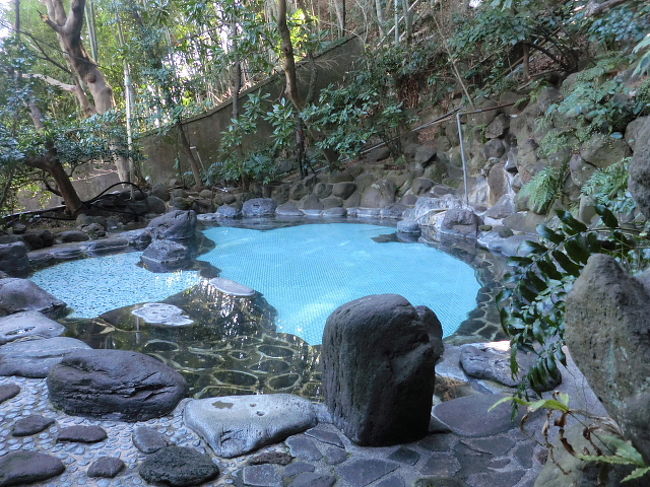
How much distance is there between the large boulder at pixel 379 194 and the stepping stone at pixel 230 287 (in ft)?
14.4

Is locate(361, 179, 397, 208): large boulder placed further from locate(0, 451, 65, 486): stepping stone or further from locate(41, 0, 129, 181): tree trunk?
locate(0, 451, 65, 486): stepping stone

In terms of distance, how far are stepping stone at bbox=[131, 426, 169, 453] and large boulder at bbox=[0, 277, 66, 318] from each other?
284 cm

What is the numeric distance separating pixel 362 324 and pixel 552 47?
7.16 metres

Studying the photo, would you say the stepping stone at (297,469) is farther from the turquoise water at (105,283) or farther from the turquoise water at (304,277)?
the turquoise water at (105,283)

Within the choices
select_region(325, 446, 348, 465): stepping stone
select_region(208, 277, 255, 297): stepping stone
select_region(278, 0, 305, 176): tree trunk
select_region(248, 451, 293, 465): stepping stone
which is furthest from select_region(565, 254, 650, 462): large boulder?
select_region(278, 0, 305, 176): tree trunk

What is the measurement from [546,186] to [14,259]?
22.0 feet

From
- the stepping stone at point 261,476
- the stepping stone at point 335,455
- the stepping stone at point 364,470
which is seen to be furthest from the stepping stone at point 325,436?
the stepping stone at point 261,476

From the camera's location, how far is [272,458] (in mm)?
2102

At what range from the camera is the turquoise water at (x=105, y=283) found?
16.6ft

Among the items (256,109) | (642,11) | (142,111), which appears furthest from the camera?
(142,111)

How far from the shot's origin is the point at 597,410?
2129 mm

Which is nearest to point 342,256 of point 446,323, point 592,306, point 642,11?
point 446,323

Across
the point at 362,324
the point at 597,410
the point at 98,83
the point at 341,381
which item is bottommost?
the point at 597,410

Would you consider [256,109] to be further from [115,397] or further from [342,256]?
[115,397]
